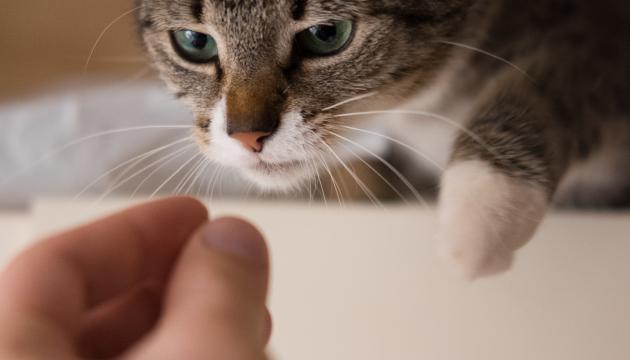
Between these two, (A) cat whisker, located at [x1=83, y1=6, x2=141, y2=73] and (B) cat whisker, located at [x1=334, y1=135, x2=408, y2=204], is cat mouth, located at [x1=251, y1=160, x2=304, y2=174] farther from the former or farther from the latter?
(A) cat whisker, located at [x1=83, y1=6, x2=141, y2=73]

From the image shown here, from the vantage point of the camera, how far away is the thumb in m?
0.30

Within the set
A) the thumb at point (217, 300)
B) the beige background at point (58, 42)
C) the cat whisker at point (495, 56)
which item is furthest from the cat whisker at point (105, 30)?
the thumb at point (217, 300)

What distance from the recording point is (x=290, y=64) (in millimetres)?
597

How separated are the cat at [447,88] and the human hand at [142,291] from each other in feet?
0.61

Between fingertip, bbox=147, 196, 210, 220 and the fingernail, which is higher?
the fingernail

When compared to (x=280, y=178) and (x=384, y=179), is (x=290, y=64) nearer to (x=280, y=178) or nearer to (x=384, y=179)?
(x=280, y=178)

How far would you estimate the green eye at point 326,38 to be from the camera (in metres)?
0.59

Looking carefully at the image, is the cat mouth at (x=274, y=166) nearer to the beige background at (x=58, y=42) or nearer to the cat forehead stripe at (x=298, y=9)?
the cat forehead stripe at (x=298, y=9)

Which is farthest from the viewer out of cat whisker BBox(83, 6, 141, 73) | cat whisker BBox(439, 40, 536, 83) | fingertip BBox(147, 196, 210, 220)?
cat whisker BBox(83, 6, 141, 73)

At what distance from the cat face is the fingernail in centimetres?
20

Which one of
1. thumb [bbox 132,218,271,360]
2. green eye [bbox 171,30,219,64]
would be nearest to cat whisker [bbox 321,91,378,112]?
green eye [bbox 171,30,219,64]

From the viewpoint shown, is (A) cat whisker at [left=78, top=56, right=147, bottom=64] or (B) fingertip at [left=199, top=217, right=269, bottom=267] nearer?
(B) fingertip at [left=199, top=217, right=269, bottom=267]

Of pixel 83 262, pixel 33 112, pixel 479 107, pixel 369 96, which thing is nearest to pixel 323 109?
pixel 369 96

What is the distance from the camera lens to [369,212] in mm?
695
